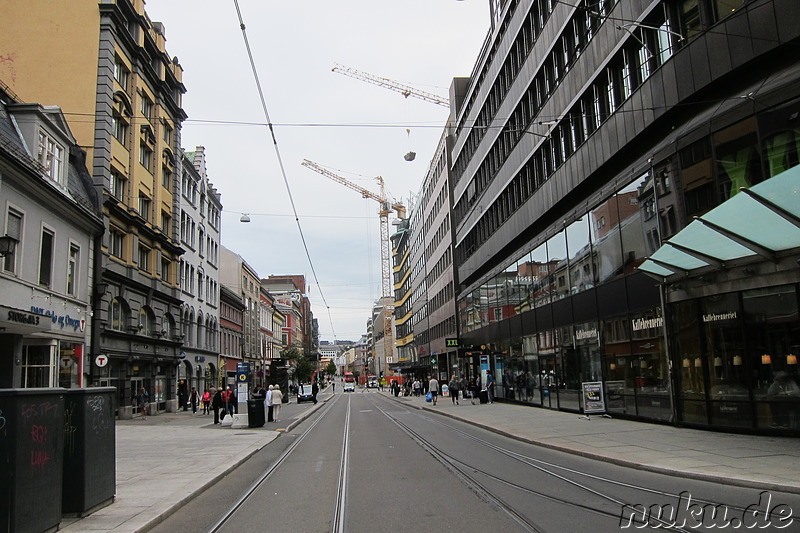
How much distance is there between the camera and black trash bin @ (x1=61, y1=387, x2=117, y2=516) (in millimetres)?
8266

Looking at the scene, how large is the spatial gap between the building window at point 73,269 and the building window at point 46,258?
180cm

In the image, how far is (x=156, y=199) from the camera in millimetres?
39375

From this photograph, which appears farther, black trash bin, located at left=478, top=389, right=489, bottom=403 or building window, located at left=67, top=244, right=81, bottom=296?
black trash bin, located at left=478, top=389, right=489, bottom=403

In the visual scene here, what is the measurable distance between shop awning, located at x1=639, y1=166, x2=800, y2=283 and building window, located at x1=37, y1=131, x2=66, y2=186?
73.1 feet

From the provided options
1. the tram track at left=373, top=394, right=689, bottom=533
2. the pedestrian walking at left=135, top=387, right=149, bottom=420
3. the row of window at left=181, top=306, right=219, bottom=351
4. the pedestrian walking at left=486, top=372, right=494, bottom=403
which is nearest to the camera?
the tram track at left=373, top=394, right=689, bottom=533

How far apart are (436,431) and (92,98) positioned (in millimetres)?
23491

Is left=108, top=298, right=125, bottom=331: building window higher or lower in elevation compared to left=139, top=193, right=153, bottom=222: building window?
lower

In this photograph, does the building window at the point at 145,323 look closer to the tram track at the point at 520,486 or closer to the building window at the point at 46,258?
the building window at the point at 46,258

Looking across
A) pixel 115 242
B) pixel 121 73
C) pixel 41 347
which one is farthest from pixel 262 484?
pixel 121 73

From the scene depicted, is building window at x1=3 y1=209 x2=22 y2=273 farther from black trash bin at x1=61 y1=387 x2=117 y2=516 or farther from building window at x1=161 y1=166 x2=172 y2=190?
building window at x1=161 y1=166 x2=172 y2=190

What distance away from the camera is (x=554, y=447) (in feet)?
48.8

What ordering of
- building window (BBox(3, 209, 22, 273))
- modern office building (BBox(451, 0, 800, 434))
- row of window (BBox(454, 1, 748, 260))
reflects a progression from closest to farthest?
modern office building (BBox(451, 0, 800, 434)), row of window (BBox(454, 1, 748, 260)), building window (BBox(3, 209, 22, 273))

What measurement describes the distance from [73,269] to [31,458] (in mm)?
22593

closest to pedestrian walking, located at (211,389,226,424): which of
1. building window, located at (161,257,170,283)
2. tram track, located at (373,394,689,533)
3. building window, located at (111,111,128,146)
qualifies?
building window, located at (161,257,170,283)
